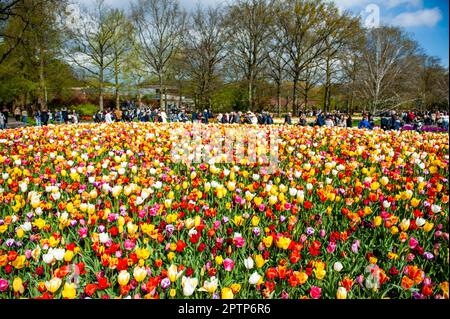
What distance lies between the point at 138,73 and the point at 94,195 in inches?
1305

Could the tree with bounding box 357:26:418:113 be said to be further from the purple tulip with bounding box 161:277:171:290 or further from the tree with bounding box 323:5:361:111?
the purple tulip with bounding box 161:277:171:290

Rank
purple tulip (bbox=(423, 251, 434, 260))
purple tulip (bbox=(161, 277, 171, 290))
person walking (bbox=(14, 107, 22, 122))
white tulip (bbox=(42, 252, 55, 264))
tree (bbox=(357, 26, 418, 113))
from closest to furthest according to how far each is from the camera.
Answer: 1. purple tulip (bbox=(161, 277, 171, 290))
2. white tulip (bbox=(42, 252, 55, 264))
3. purple tulip (bbox=(423, 251, 434, 260))
4. tree (bbox=(357, 26, 418, 113))
5. person walking (bbox=(14, 107, 22, 122))

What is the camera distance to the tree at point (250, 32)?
90.8 feet

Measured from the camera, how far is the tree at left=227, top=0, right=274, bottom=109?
2769 centimetres

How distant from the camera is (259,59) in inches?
1192

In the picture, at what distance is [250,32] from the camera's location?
28719mm

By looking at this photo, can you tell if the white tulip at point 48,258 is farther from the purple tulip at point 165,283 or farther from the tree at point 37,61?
the tree at point 37,61

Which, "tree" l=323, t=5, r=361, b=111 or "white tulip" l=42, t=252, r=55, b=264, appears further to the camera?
"tree" l=323, t=5, r=361, b=111

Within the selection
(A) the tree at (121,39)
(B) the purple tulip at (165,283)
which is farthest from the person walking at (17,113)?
(B) the purple tulip at (165,283)

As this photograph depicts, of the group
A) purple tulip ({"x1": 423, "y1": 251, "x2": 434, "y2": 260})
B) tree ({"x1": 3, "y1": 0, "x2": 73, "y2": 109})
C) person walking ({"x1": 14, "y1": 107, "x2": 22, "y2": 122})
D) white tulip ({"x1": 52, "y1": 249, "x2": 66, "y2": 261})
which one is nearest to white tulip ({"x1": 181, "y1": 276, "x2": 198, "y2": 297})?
white tulip ({"x1": 52, "y1": 249, "x2": 66, "y2": 261})

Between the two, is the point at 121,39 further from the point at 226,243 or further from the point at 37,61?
the point at 226,243

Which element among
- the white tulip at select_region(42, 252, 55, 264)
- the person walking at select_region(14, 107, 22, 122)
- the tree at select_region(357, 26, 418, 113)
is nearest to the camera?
the white tulip at select_region(42, 252, 55, 264)

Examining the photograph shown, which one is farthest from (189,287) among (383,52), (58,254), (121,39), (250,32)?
(121,39)
